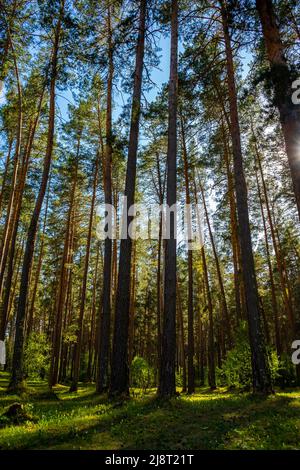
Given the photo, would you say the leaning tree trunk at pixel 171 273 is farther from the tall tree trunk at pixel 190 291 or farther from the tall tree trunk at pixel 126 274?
the tall tree trunk at pixel 190 291

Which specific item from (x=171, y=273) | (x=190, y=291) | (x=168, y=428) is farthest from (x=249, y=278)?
(x=190, y=291)

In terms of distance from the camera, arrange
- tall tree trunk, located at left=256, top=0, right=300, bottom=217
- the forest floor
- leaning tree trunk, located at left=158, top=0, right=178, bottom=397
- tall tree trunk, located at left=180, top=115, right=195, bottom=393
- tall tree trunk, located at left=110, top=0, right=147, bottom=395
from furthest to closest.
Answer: tall tree trunk, located at left=180, top=115, right=195, bottom=393, tall tree trunk, located at left=110, top=0, right=147, bottom=395, leaning tree trunk, located at left=158, top=0, right=178, bottom=397, tall tree trunk, located at left=256, top=0, right=300, bottom=217, the forest floor

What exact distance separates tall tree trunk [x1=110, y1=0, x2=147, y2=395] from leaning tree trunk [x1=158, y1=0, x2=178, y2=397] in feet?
3.92

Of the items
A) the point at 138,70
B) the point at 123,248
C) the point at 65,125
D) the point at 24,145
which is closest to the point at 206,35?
the point at 138,70

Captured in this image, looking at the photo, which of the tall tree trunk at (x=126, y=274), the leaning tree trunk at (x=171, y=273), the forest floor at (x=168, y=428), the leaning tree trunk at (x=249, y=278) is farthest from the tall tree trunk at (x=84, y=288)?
the forest floor at (x=168, y=428)

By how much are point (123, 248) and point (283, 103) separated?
6.06 m

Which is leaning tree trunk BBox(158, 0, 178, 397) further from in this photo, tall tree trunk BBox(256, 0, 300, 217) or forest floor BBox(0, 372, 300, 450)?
tall tree trunk BBox(256, 0, 300, 217)

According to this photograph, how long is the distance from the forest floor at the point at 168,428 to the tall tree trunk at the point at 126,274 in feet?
2.96

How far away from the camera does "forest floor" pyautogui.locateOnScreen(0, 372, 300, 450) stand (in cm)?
509

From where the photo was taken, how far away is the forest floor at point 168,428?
5086 millimetres

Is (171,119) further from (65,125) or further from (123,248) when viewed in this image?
(65,125)

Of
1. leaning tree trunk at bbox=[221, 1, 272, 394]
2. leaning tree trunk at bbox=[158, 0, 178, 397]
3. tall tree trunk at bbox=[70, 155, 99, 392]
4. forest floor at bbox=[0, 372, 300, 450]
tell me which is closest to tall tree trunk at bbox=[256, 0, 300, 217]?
leaning tree trunk at bbox=[221, 1, 272, 394]

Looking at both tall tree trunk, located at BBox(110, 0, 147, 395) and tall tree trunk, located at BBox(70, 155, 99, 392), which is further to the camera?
tall tree trunk, located at BBox(70, 155, 99, 392)

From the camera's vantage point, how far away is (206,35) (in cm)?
1230
